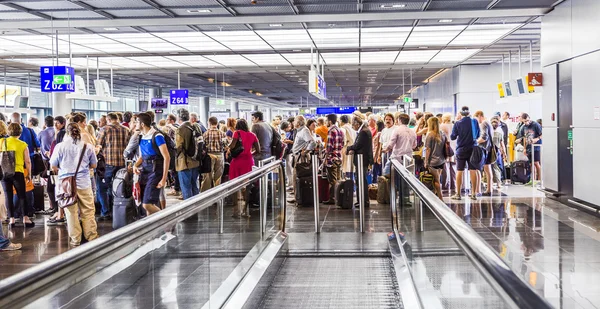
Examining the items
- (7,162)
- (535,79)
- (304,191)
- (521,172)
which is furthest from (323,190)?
(521,172)

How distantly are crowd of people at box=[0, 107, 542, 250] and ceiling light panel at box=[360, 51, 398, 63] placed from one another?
743cm

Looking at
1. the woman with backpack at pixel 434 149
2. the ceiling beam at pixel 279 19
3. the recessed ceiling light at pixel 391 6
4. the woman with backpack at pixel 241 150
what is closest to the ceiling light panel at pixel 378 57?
the ceiling beam at pixel 279 19

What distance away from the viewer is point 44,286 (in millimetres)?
1617

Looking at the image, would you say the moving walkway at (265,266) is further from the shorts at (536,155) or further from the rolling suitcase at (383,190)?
the shorts at (536,155)

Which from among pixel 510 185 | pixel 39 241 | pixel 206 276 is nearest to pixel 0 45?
pixel 39 241

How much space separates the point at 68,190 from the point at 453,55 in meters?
16.2

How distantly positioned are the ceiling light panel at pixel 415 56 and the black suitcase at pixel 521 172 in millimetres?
6262

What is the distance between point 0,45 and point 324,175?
11512mm

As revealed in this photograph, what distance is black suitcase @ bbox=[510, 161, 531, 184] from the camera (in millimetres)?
15180

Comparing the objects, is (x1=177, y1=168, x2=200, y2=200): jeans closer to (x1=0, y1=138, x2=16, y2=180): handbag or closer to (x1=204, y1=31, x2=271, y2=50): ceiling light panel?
(x1=0, y1=138, x2=16, y2=180): handbag

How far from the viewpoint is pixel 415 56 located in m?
21.9

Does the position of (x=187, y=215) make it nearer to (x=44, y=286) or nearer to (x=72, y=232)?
(x=44, y=286)

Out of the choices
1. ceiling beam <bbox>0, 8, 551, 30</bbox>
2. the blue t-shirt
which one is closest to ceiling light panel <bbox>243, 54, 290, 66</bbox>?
ceiling beam <bbox>0, 8, 551, 30</bbox>

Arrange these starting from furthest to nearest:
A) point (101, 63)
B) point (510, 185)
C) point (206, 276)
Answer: point (101, 63), point (510, 185), point (206, 276)
